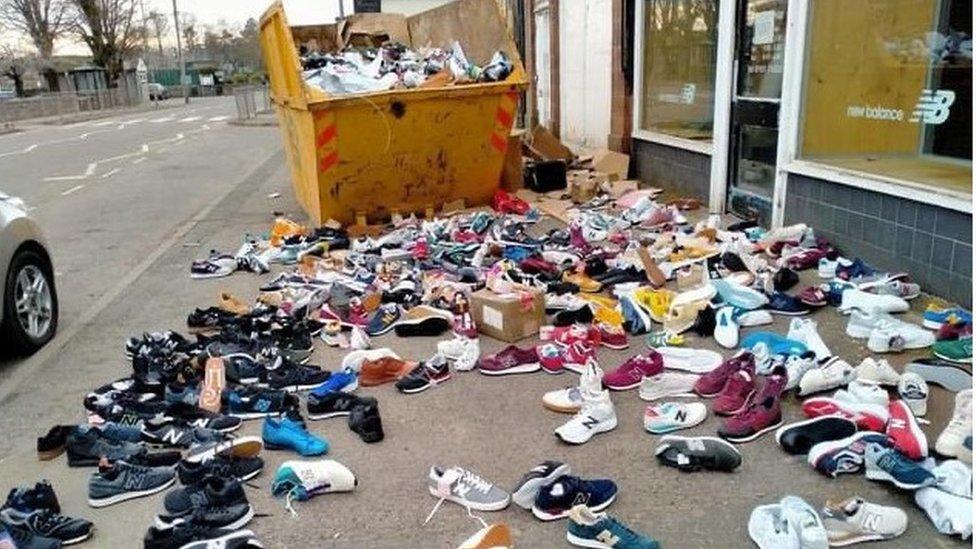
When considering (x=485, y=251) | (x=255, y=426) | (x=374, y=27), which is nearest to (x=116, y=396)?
(x=255, y=426)

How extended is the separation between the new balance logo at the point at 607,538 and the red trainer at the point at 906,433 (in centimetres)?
119

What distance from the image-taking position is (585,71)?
1124 cm

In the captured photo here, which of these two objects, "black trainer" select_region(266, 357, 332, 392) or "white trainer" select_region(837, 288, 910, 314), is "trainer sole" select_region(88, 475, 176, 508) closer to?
"black trainer" select_region(266, 357, 332, 392)

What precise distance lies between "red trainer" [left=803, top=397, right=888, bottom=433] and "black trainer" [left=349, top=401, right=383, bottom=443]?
1.89m

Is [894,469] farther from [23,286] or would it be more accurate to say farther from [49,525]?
[23,286]

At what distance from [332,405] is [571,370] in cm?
126

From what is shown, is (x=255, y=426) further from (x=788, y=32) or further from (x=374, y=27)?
(x=374, y=27)

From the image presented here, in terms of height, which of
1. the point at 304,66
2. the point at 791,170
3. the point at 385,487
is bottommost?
the point at 385,487

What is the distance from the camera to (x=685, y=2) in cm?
828

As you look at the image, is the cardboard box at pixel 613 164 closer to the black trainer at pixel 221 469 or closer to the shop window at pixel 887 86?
the shop window at pixel 887 86

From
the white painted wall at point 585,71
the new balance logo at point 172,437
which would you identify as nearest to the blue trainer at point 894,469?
the new balance logo at point 172,437

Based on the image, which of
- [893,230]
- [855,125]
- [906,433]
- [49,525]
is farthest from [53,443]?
[855,125]

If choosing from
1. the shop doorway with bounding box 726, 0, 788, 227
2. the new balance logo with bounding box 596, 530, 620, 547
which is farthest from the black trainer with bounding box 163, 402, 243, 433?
the shop doorway with bounding box 726, 0, 788, 227

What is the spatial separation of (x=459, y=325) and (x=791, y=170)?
3.21 metres
